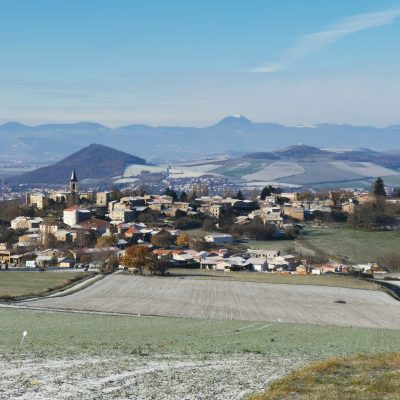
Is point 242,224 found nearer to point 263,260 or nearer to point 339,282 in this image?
point 263,260

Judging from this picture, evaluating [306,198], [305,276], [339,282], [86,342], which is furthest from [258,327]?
[306,198]

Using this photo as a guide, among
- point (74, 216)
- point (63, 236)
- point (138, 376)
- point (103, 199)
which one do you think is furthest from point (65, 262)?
point (138, 376)

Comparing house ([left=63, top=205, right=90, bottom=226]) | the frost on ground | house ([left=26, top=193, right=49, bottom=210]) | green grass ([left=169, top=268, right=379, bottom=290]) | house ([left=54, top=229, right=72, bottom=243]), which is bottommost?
green grass ([left=169, top=268, right=379, bottom=290])

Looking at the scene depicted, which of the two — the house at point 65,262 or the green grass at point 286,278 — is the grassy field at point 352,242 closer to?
the green grass at point 286,278

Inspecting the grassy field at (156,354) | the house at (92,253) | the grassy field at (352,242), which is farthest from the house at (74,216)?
the grassy field at (156,354)

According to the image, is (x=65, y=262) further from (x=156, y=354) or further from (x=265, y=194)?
(x=265, y=194)

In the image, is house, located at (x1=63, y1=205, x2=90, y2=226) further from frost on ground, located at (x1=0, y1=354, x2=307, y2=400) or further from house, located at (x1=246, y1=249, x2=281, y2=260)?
frost on ground, located at (x1=0, y1=354, x2=307, y2=400)

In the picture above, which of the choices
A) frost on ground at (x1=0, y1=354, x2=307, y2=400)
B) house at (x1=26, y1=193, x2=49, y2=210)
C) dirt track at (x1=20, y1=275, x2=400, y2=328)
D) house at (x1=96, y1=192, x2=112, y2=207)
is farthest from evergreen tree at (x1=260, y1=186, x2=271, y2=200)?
frost on ground at (x1=0, y1=354, x2=307, y2=400)
